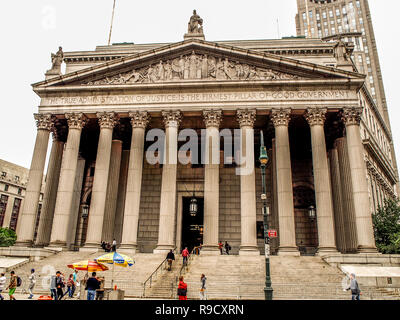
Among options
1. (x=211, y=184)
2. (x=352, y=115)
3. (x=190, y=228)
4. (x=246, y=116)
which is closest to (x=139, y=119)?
(x=211, y=184)

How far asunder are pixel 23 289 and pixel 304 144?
91.8 ft

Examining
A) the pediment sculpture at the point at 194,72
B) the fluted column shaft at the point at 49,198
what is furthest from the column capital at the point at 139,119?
the fluted column shaft at the point at 49,198

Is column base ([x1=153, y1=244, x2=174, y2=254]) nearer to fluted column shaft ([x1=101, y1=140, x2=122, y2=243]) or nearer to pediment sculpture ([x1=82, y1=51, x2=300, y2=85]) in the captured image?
fluted column shaft ([x1=101, y1=140, x2=122, y2=243])

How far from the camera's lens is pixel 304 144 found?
118 ft

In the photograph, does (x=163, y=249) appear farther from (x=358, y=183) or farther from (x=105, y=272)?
(x=358, y=183)

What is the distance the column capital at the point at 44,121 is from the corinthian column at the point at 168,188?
1031 cm

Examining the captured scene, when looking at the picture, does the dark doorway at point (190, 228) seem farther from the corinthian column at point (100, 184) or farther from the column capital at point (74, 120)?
the column capital at point (74, 120)

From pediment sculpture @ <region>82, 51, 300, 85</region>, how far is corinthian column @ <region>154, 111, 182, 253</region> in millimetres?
3634

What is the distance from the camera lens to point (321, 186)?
26875mm

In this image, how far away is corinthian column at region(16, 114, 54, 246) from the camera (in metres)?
27.9

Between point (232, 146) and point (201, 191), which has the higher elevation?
point (232, 146)

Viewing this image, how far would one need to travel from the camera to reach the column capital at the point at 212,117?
2885 centimetres
